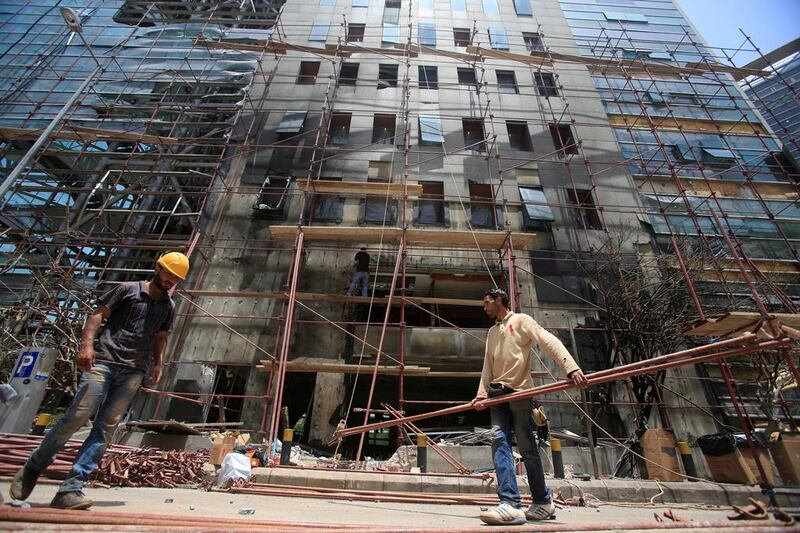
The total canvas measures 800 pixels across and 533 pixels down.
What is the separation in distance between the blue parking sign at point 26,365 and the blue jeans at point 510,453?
750cm

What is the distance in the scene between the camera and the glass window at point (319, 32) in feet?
56.9

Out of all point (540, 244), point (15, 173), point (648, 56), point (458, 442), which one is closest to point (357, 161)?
point (540, 244)

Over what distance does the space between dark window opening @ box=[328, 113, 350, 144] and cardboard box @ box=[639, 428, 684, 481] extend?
13.1m

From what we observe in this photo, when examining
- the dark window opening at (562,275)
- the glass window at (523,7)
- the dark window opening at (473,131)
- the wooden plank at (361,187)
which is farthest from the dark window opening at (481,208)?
the glass window at (523,7)

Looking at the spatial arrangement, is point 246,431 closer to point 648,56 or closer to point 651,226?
point 651,226

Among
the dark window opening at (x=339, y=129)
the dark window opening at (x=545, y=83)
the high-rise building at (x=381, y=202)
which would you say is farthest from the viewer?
the dark window opening at (x=545, y=83)

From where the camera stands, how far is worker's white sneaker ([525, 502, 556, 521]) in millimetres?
2984

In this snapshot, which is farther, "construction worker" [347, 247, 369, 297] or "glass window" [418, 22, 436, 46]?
"glass window" [418, 22, 436, 46]

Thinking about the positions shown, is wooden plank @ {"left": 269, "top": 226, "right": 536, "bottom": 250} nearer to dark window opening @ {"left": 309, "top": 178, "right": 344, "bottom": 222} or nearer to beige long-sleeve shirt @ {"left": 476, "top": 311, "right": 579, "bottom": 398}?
dark window opening @ {"left": 309, "top": 178, "right": 344, "bottom": 222}

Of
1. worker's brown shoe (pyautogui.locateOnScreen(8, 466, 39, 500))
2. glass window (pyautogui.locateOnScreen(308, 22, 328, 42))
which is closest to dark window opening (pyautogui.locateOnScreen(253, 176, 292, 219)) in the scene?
glass window (pyautogui.locateOnScreen(308, 22, 328, 42))

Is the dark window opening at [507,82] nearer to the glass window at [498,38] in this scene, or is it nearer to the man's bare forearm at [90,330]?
the glass window at [498,38]

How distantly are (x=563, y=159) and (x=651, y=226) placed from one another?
12.5 feet

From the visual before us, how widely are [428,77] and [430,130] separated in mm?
3877

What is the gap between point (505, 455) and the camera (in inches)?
124
